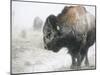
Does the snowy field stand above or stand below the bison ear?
below

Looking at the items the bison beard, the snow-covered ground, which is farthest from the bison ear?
the snow-covered ground

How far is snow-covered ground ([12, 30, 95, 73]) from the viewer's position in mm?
2189

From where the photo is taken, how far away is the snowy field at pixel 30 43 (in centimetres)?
218

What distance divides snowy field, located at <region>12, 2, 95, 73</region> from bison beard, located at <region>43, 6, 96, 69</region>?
70 millimetres

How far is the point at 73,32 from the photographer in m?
2.42

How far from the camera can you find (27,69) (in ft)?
7.30

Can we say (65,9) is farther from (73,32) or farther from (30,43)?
(30,43)

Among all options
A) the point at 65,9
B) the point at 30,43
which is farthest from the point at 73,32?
the point at 30,43

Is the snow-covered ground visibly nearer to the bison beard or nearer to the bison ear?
the bison beard

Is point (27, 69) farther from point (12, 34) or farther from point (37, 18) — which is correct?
point (37, 18)

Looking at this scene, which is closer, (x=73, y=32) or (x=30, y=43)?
(x=30, y=43)

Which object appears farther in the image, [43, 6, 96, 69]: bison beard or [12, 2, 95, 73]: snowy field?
[43, 6, 96, 69]: bison beard

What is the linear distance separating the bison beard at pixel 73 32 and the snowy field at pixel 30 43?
7 cm

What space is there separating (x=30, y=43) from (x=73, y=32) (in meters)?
0.54
